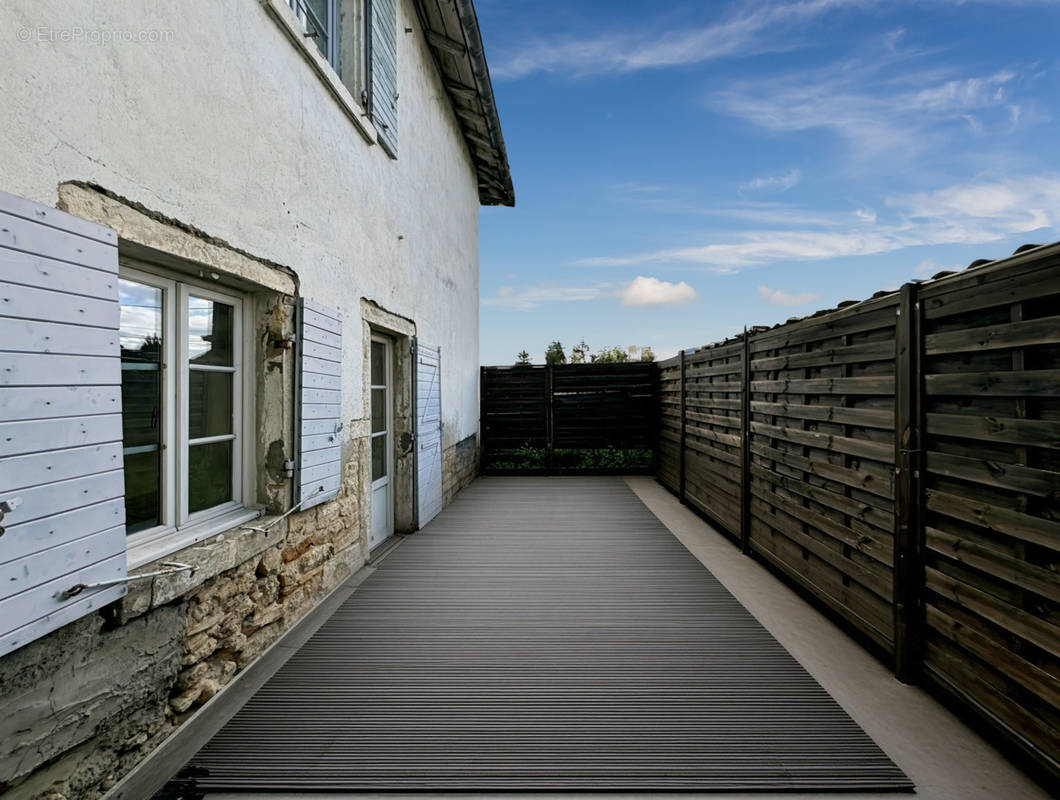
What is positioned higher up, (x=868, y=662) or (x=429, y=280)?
(x=429, y=280)

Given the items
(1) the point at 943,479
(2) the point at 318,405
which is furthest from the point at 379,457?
(1) the point at 943,479

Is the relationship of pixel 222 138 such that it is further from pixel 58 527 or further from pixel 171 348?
pixel 58 527

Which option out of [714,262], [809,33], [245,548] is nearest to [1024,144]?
[809,33]

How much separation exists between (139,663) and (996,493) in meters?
3.30

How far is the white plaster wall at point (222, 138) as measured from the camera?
5.02 feet

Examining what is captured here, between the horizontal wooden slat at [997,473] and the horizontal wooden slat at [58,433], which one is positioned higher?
the horizontal wooden slat at [58,433]

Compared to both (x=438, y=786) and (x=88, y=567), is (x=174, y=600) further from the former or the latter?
(x=438, y=786)

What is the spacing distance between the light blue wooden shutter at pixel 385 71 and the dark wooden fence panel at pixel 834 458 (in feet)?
12.1

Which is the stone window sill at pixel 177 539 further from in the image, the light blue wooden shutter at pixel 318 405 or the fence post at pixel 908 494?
the fence post at pixel 908 494

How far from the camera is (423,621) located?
128 inches

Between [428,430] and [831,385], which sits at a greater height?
[831,385]

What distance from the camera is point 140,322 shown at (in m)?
2.14

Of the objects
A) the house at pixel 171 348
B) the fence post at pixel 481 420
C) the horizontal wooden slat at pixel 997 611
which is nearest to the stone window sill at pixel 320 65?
the house at pixel 171 348

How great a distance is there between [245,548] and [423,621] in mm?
1225
